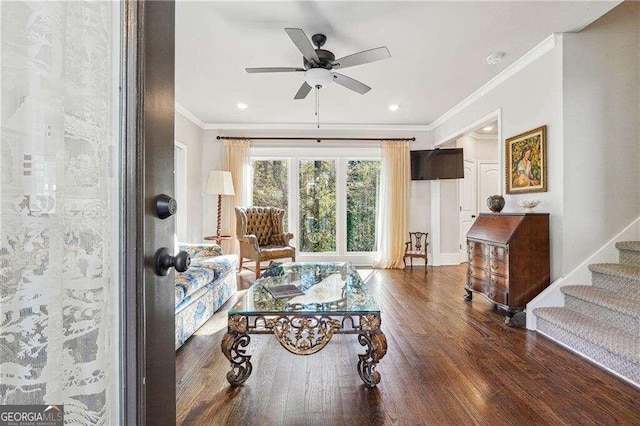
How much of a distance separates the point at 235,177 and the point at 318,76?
10.0 ft

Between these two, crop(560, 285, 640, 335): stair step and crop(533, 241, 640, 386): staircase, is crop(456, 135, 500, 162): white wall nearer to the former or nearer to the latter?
crop(533, 241, 640, 386): staircase

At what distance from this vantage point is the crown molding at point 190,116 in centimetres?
438

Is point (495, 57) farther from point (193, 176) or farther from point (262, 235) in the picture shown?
point (193, 176)

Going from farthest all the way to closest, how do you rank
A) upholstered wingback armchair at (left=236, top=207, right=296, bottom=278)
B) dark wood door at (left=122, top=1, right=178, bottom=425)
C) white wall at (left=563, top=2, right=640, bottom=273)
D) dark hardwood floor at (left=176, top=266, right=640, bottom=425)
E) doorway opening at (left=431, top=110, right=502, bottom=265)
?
doorway opening at (left=431, top=110, right=502, bottom=265) < upholstered wingback armchair at (left=236, top=207, right=296, bottom=278) < white wall at (left=563, top=2, right=640, bottom=273) < dark hardwood floor at (left=176, top=266, right=640, bottom=425) < dark wood door at (left=122, top=1, right=178, bottom=425)

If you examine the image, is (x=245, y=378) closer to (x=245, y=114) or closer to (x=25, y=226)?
(x=25, y=226)

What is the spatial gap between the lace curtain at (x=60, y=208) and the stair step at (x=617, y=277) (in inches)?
128

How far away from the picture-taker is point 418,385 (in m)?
1.82

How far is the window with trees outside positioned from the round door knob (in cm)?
488

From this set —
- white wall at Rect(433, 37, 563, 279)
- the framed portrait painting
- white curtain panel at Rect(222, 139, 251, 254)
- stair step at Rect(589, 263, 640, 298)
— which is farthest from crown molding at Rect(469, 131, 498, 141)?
white curtain panel at Rect(222, 139, 251, 254)

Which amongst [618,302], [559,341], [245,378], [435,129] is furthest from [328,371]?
[435,129]

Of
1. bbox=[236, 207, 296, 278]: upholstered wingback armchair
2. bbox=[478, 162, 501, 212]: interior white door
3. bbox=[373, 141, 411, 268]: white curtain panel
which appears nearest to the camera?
bbox=[236, 207, 296, 278]: upholstered wingback armchair

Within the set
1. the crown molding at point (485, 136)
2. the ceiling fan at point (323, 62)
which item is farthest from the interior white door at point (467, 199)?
the ceiling fan at point (323, 62)

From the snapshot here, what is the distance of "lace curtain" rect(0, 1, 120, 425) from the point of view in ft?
1.28

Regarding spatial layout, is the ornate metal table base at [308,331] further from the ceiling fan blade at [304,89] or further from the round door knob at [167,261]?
the ceiling fan blade at [304,89]
